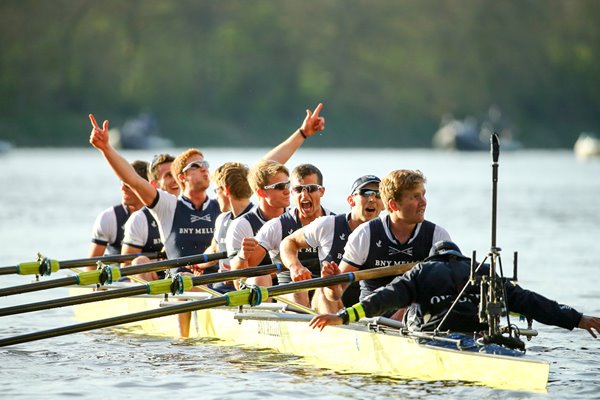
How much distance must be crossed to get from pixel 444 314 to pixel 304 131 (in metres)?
4.44

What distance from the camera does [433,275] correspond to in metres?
8.41

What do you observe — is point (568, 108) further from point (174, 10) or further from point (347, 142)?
point (174, 10)

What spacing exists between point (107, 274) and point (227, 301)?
6.40 ft

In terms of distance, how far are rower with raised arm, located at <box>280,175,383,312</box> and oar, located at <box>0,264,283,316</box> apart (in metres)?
0.54

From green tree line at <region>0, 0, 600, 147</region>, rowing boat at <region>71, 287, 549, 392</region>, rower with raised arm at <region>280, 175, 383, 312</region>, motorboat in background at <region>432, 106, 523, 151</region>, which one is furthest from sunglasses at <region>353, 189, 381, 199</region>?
green tree line at <region>0, 0, 600, 147</region>

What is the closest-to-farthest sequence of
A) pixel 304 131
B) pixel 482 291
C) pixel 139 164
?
pixel 482 291 → pixel 304 131 → pixel 139 164

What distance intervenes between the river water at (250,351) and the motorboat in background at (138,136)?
43223 millimetres

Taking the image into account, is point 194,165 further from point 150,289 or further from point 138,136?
point 138,136

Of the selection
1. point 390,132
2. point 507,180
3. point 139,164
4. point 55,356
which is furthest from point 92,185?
point 390,132

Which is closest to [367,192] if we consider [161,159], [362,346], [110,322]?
[362,346]

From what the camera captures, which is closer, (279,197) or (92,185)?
(279,197)

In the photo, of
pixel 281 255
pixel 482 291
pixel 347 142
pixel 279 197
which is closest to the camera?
pixel 482 291

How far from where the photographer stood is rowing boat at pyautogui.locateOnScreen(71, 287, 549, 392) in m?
8.30

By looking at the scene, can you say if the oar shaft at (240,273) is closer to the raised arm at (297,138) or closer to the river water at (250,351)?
the river water at (250,351)
